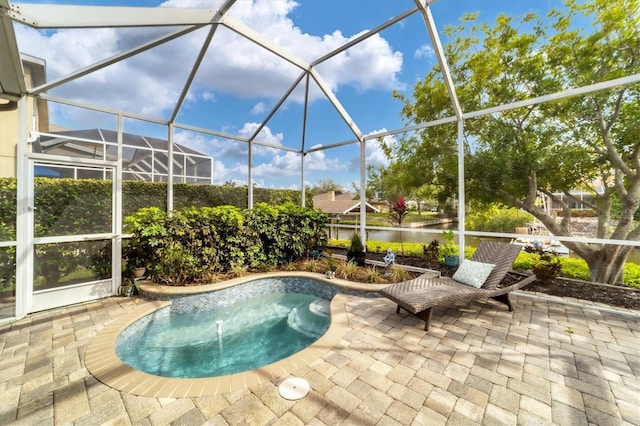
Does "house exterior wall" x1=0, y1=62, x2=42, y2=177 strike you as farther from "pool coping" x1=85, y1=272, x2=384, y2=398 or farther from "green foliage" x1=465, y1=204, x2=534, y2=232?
"green foliage" x1=465, y1=204, x2=534, y2=232

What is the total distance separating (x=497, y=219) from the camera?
5945mm

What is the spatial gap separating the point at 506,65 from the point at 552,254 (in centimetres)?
447

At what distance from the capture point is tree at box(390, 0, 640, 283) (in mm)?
4848

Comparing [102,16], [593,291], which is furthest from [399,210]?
[102,16]

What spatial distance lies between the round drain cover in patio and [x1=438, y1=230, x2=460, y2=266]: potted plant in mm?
5121

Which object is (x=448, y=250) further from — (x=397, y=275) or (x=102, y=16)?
(x=102, y=16)

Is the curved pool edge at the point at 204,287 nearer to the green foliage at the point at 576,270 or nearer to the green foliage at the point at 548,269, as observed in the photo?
the green foliage at the point at 548,269

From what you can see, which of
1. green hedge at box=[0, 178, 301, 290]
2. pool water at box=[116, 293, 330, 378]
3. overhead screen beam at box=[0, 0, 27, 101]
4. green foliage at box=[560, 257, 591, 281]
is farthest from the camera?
green foliage at box=[560, 257, 591, 281]

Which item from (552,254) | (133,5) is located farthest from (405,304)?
(133,5)

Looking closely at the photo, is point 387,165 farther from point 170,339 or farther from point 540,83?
point 170,339

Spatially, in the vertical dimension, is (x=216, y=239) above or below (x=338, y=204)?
below

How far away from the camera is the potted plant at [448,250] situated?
6500 millimetres

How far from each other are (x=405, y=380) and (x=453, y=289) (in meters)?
2.15

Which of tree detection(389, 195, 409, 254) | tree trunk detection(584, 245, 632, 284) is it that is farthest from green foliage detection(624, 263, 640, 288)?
tree detection(389, 195, 409, 254)
